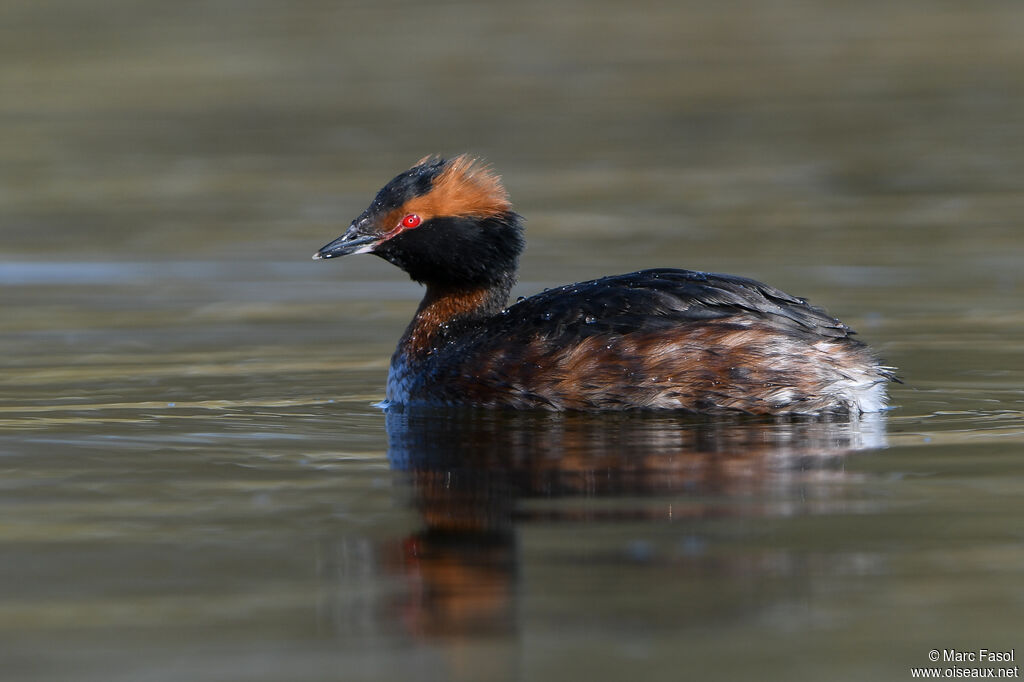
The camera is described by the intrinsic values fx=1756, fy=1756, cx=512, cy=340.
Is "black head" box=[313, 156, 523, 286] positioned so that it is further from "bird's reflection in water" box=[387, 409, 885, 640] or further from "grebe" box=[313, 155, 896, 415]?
"bird's reflection in water" box=[387, 409, 885, 640]

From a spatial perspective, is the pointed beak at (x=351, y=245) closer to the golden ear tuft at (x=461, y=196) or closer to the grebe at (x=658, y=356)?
the golden ear tuft at (x=461, y=196)

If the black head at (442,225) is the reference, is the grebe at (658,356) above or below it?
below

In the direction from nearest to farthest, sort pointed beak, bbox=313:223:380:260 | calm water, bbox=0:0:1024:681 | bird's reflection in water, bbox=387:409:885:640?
calm water, bbox=0:0:1024:681
bird's reflection in water, bbox=387:409:885:640
pointed beak, bbox=313:223:380:260

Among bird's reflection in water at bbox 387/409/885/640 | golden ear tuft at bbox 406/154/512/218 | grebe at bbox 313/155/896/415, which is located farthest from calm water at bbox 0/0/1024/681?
golden ear tuft at bbox 406/154/512/218

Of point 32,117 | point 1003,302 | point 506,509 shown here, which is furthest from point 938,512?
point 32,117

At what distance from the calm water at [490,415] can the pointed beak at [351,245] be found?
66cm

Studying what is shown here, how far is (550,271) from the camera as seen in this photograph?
38.0 feet

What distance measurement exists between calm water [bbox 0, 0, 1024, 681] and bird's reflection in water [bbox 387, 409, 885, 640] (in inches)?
0.9

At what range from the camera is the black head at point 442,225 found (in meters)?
8.34

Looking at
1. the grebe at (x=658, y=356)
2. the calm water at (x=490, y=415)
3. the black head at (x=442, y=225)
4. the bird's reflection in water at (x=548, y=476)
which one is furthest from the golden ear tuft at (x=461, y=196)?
the bird's reflection in water at (x=548, y=476)

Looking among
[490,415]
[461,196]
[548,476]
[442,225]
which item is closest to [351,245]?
[442,225]

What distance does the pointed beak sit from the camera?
8.27 meters

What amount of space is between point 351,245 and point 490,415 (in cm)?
123

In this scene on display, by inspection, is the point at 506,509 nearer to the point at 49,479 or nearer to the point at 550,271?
the point at 49,479
